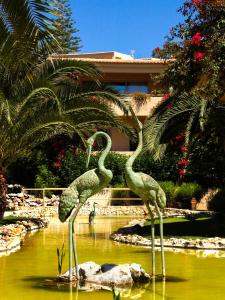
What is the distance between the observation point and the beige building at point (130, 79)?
A: 3450cm

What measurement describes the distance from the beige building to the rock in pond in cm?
2479

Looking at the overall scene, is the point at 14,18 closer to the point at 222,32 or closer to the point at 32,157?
the point at 222,32

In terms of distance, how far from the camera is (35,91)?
15156 millimetres

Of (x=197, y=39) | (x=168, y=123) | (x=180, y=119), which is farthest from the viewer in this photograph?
(x=180, y=119)

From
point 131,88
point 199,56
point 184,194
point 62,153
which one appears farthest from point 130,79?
point 199,56

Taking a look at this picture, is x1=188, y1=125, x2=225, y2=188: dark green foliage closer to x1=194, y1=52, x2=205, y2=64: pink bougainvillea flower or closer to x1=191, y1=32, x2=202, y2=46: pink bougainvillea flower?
x1=194, y1=52, x2=205, y2=64: pink bougainvillea flower

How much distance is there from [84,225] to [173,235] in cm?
510

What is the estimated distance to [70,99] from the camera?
17375 mm

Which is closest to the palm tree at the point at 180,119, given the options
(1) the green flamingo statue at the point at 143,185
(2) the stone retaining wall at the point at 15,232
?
(2) the stone retaining wall at the point at 15,232

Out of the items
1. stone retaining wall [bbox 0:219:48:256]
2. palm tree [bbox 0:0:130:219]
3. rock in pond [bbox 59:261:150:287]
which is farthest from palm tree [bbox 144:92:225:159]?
rock in pond [bbox 59:261:150:287]

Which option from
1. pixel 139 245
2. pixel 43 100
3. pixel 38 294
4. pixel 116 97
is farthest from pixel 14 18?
pixel 38 294

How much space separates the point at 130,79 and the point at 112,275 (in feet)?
97.1

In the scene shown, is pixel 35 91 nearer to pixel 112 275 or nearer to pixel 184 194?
pixel 112 275

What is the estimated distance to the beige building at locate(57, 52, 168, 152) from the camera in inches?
1358
